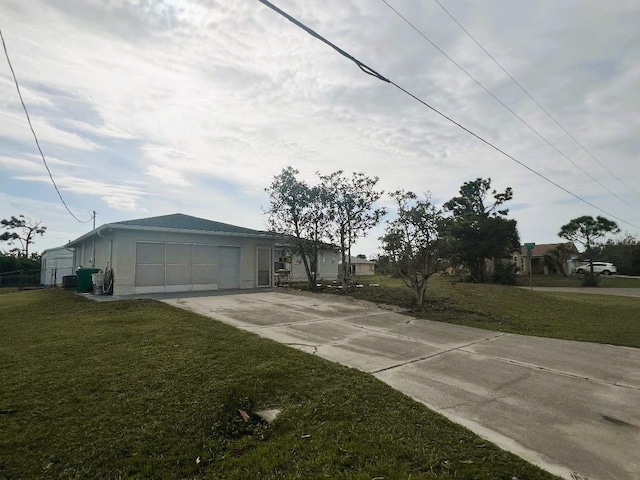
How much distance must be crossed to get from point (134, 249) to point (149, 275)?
113 centimetres

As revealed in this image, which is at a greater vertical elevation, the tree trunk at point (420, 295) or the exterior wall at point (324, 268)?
the exterior wall at point (324, 268)

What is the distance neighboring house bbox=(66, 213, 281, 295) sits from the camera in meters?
12.6

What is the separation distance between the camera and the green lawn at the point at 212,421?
254 centimetres

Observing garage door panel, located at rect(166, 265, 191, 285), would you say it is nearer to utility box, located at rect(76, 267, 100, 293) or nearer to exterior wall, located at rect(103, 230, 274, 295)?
exterior wall, located at rect(103, 230, 274, 295)

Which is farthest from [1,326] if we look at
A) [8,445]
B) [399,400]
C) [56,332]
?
[399,400]

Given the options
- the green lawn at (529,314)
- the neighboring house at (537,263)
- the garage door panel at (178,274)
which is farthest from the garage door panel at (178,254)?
the neighboring house at (537,263)

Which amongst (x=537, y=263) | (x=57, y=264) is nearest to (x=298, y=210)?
(x=57, y=264)

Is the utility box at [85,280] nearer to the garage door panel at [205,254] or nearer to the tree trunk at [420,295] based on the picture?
the garage door panel at [205,254]

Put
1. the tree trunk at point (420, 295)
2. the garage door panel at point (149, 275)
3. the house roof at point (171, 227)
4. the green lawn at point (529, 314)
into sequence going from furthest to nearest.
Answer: the garage door panel at point (149, 275), the house roof at point (171, 227), the tree trunk at point (420, 295), the green lawn at point (529, 314)

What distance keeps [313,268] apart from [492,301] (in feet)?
25.2

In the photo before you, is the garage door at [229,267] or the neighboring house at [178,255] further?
the garage door at [229,267]

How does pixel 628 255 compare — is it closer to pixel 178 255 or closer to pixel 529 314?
pixel 529 314

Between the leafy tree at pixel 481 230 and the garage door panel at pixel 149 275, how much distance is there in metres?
17.6

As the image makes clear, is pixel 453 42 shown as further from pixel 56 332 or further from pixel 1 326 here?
pixel 1 326
